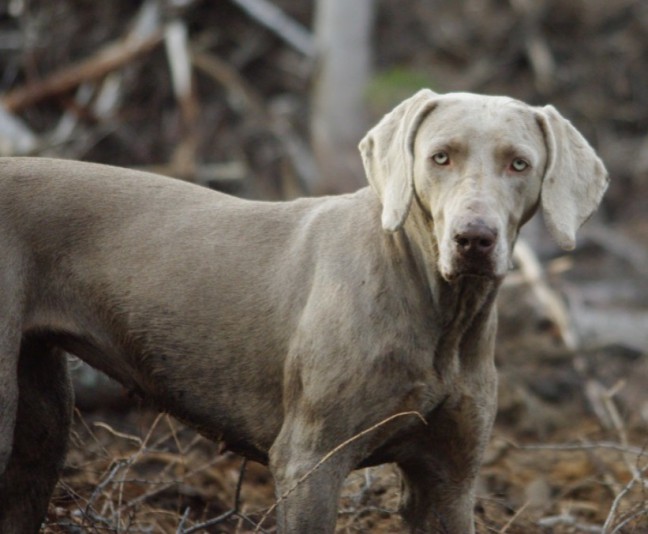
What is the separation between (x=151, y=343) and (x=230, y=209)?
58 centimetres

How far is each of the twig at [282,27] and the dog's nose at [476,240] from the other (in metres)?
9.77

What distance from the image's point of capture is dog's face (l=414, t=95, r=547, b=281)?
13.3 ft

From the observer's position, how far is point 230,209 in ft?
15.6

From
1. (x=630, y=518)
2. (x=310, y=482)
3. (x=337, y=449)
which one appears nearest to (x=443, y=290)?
(x=337, y=449)

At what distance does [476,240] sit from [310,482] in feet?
3.25

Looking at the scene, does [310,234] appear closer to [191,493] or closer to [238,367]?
[238,367]

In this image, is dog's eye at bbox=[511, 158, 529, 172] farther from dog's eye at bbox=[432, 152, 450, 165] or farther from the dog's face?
dog's eye at bbox=[432, 152, 450, 165]

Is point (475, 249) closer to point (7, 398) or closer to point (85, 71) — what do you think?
point (7, 398)

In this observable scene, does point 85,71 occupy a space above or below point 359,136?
above

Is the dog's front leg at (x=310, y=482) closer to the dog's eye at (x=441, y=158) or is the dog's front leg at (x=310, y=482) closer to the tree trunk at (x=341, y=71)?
the dog's eye at (x=441, y=158)

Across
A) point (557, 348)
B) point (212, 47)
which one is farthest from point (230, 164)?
point (557, 348)

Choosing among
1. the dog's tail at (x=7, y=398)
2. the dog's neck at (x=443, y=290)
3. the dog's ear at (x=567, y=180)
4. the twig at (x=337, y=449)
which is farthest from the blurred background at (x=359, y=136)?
the dog's ear at (x=567, y=180)

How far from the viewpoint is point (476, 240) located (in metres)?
4.00

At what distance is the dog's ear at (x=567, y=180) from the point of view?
14.0 ft
